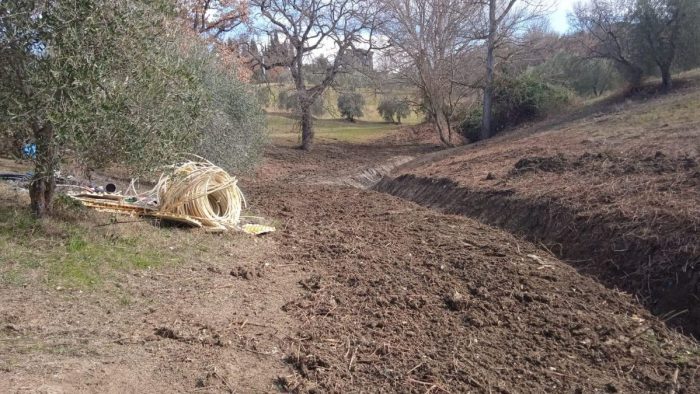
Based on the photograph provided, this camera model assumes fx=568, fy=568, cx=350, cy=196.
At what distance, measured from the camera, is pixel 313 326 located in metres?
5.11

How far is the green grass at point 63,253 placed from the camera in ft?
18.2

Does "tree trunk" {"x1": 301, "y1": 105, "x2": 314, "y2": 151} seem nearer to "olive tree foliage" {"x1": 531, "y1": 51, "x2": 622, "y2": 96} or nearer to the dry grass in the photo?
"olive tree foliage" {"x1": 531, "y1": 51, "x2": 622, "y2": 96}

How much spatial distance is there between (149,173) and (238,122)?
713 cm

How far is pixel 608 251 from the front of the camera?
6871 mm

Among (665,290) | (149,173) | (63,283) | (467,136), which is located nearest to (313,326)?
(63,283)

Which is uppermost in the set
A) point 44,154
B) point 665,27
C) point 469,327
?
point 665,27

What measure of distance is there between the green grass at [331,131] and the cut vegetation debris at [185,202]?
18245 mm

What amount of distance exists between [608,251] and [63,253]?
626cm

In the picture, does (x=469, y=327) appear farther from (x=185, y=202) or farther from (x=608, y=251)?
(x=185, y=202)

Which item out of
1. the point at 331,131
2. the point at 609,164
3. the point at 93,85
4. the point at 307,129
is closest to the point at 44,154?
the point at 93,85

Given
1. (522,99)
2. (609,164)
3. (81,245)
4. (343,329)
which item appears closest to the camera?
(343,329)

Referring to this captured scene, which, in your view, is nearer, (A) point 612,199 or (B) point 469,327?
(B) point 469,327

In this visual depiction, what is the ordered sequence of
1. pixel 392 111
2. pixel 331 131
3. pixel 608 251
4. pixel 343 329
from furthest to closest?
pixel 392 111 < pixel 331 131 < pixel 608 251 < pixel 343 329

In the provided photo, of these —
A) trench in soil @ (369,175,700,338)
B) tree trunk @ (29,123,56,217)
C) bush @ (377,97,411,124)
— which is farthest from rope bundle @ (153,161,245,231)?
bush @ (377,97,411,124)
